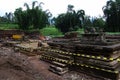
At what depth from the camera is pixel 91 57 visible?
24.7ft

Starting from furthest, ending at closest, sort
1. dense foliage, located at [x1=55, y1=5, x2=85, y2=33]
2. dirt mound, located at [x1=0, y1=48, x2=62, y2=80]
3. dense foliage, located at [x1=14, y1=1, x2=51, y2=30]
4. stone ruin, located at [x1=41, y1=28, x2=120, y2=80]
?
dense foliage, located at [x1=55, y1=5, x2=85, y2=33], dense foliage, located at [x1=14, y1=1, x2=51, y2=30], dirt mound, located at [x1=0, y1=48, x2=62, y2=80], stone ruin, located at [x1=41, y1=28, x2=120, y2=80]

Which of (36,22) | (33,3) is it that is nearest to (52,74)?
(36,22)

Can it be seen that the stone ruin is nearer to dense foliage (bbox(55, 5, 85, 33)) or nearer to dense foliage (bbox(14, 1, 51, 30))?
dense foliage (bbox(14, 1, 51, 30))

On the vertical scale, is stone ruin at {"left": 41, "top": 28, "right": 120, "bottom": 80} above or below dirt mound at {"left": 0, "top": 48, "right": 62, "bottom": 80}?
Answer: above

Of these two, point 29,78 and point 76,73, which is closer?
point 29,78

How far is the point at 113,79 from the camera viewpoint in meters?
6.64

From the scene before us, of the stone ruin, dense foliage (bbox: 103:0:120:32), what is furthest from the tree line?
the stone ruin

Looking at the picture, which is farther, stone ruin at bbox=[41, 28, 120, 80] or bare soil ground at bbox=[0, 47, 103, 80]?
bare soil ground at bbox=[0, 47, 103, 80]

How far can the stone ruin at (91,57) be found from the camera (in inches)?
271

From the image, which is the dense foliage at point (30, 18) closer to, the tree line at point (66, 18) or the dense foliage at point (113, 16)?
the tree line at point (66, 18)

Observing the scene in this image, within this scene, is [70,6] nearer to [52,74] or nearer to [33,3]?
[33,3]

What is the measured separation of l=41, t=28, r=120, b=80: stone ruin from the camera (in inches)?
271

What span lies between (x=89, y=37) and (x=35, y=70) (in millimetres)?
3401

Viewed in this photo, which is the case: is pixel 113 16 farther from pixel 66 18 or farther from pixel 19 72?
pixel 19 72
